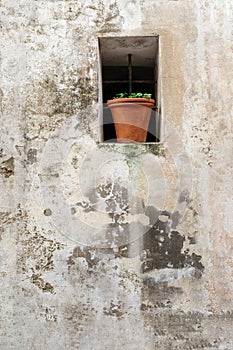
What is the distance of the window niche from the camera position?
172 inches

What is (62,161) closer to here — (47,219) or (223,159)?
(47,219)

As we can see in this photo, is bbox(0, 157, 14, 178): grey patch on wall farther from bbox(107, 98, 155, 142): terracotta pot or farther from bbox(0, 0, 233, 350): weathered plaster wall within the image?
bbox(107, 98, 155, 142): terracotta pot

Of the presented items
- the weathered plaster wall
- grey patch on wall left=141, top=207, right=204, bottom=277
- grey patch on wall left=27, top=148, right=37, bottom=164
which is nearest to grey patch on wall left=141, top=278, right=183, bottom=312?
the weathered plaster wall

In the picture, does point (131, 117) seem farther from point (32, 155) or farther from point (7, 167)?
point (7, 167)

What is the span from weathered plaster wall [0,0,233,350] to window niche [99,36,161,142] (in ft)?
0.50

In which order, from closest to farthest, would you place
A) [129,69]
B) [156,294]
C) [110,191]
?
1. [156,294]
2. [110,191]
3. [129,69]

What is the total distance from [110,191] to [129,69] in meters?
1.12

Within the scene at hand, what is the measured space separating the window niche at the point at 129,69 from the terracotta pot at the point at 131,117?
14 cm

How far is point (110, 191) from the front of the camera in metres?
4.13

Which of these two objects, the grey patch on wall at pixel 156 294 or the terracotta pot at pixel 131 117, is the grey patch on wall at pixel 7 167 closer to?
the terracotta pot at pixel 131 117

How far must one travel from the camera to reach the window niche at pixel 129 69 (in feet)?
14.3

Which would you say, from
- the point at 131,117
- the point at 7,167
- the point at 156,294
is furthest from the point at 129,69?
the point at 156,294

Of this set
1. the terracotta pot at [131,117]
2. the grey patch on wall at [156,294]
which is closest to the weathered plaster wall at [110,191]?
the grey patch on wall at [156,294]

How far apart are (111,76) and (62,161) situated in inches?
48.9
